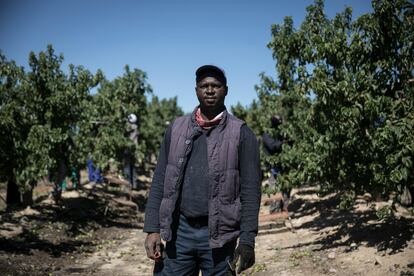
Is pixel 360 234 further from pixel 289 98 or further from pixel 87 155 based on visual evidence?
pixel 87 155

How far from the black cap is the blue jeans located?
3.56 ft

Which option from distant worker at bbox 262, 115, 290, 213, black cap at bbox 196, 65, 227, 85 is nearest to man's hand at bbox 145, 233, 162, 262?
black cap at bbox 196, 65, 227, 85

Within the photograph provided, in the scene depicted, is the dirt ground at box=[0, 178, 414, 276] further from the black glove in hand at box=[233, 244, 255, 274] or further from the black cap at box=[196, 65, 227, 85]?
the black cap at box=[196, 65, 227, 85]

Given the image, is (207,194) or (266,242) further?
(266,242)

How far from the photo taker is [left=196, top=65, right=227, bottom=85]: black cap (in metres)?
3.00

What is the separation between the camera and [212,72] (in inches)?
119

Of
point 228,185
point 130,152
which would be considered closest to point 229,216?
point 228,185

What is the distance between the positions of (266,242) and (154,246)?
6.00 meters

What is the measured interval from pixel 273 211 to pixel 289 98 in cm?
331

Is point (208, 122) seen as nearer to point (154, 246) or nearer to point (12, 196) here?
point (154, 246)

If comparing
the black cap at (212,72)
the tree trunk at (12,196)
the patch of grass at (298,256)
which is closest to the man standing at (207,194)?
the black cap at (212,72)

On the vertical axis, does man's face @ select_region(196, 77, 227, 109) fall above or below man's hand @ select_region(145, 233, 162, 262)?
above

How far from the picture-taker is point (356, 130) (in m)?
6.07

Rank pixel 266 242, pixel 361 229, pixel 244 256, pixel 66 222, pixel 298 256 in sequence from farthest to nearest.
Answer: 1. pixel 66 222
2. pixel 266 242
3. pixel 361 229
4. pixel 298 256
5. pixel 244 256
